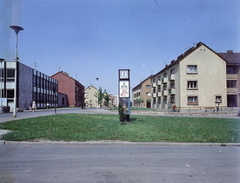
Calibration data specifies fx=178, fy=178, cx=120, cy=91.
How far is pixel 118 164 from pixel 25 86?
122ft

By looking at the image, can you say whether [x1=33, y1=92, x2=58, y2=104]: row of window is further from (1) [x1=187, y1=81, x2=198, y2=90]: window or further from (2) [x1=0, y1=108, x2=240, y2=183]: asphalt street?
(2) [x1=0, y1=108, x2=240, y2=183]: asphalt street

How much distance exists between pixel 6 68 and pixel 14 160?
32.6m

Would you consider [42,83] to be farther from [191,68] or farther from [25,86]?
[191,68]

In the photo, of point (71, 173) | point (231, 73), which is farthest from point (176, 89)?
point (71, 173)

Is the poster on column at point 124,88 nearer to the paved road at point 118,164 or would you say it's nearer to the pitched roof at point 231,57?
the paved road at point 118,164

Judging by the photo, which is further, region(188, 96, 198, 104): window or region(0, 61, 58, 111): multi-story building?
region(188, 96, 198, 104): window

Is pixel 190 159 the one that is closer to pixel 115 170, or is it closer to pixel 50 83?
pixel 115 170

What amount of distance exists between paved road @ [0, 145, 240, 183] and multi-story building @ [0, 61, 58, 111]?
16.6m

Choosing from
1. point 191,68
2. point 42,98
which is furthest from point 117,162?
point 42,98

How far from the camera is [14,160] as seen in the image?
5.39 m

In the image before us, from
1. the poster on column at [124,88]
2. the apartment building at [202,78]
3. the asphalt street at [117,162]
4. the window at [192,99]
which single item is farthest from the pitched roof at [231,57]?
the asphalt street at [117,162]

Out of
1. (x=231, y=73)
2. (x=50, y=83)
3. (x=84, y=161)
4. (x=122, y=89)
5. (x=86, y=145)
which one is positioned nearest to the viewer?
(x=84, y=161)

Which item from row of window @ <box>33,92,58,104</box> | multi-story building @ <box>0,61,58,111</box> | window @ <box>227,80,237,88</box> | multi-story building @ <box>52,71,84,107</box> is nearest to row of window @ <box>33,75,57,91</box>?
multi-story building @ <box>0,61,58,111</box>

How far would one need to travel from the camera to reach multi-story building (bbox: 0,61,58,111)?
32.2 meters
